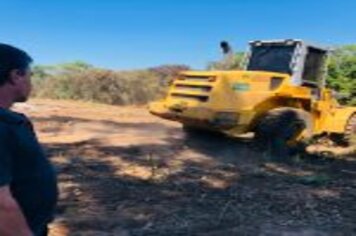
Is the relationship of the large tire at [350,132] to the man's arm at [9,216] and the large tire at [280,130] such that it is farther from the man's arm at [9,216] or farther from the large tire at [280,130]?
the man's arm at [9,216]

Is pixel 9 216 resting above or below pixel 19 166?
below

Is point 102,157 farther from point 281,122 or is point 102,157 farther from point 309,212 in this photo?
point 309,212

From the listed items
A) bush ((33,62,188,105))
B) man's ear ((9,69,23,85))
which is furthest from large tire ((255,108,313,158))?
bush ((33,62,188,105))

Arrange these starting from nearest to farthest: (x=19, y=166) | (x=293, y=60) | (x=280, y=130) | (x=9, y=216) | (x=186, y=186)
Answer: (x=9, y=216), (x=19, y=166), (x=186, y=186), (x=280, y=130), (x=293, y=60)

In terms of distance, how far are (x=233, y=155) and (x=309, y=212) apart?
184 inches

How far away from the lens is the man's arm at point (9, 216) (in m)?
3.06

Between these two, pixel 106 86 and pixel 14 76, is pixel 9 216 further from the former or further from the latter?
pixel 106 86

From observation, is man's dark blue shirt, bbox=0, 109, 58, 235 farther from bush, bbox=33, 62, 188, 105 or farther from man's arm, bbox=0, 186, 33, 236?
bush, bbox=33, 62, 188, 105

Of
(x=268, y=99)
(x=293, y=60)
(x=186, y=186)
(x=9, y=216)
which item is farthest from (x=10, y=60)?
(x=293, y=60)

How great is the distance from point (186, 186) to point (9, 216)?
6.71 m

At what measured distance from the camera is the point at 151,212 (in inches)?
323

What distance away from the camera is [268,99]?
13016mm

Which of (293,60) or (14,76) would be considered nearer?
(14,76)

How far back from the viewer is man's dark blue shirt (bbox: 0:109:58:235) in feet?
10.5
